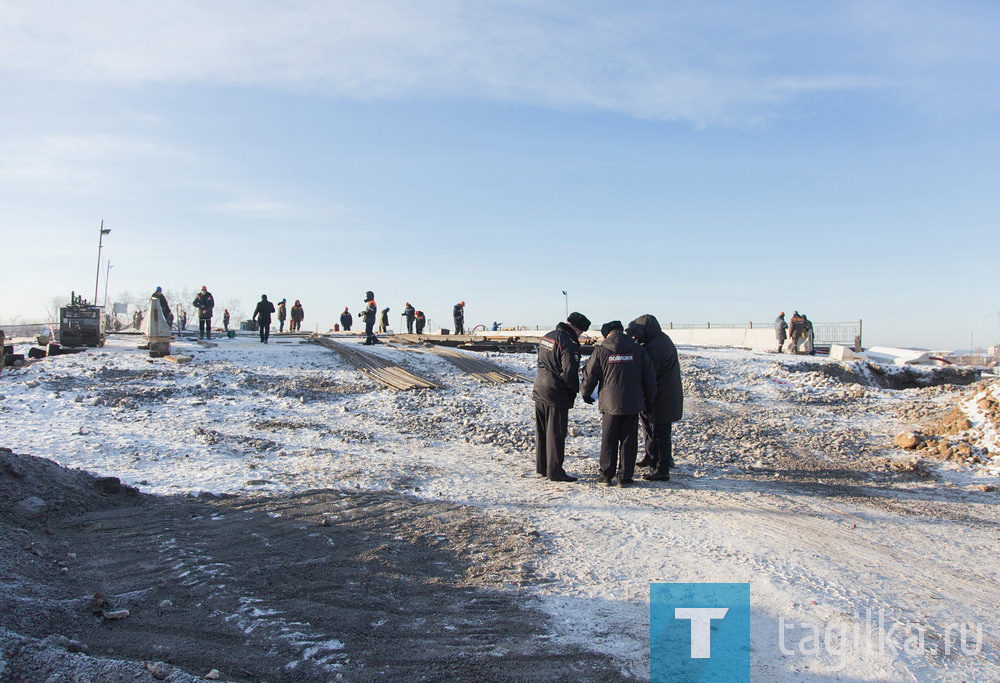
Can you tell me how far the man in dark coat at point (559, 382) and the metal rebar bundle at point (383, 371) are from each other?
20.4ft

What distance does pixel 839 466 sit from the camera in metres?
9.59

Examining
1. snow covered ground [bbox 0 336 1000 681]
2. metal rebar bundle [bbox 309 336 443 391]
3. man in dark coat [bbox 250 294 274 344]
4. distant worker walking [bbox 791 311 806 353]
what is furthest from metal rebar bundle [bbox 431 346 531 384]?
distant worker walking [bbox 791 311 806 353]

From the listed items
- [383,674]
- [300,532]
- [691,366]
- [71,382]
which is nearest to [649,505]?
[300,532]

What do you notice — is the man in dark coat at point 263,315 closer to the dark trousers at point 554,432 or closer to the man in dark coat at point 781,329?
the dark trousers at point 554,432

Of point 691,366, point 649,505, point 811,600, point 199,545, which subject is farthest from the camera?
point 691,366

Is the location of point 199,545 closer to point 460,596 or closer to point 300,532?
point 300,532

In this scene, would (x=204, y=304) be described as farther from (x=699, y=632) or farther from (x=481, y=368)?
(x=699, y=632)

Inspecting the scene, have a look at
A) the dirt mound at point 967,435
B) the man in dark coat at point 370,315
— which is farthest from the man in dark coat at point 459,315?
the dirt mound at point 967,435

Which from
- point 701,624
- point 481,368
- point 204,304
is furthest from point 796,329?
point 701,624

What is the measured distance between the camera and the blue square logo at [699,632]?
3.63m

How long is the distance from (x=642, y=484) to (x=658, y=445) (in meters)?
0.61

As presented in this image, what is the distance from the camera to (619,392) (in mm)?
7680

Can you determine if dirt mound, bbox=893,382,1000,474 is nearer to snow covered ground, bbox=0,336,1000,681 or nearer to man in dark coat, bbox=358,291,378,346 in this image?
snow covered ground, bbox=0,336,1000,681

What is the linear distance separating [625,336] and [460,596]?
167 inches
